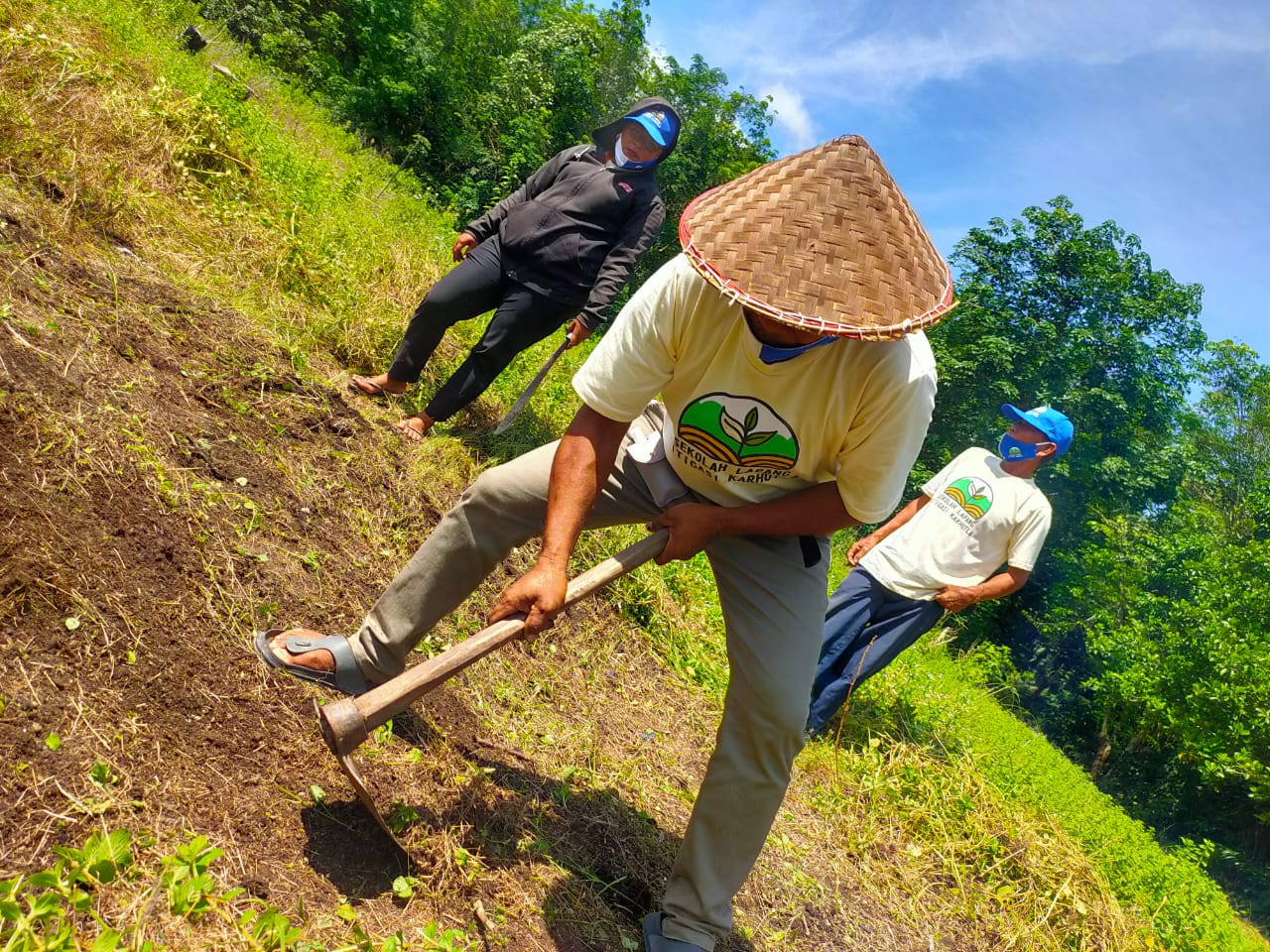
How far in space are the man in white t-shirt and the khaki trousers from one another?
201cm

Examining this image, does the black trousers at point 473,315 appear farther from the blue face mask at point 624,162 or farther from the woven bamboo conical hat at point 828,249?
the woven bamboo conical hat at point 828,249

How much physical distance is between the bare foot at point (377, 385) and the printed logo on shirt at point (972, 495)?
10.0ft

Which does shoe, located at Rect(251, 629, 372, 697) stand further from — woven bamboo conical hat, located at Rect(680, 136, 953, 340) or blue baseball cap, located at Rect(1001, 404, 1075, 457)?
blue baseball cap, located at Rect(1001, 404, 1075, 457)

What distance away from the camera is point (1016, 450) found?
170 inches

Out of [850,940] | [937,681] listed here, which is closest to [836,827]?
[850,940]

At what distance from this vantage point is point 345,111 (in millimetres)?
15727

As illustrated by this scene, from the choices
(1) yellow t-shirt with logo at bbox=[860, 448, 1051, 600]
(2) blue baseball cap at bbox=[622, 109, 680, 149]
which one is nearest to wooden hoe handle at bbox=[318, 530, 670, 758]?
(1) yellow t-shirt with logo at bbox=[860, 448, 1051, 600]

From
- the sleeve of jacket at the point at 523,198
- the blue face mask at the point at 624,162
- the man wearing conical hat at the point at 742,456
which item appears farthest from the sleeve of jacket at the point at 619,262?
the man wearing conical hat at the point at 742,456

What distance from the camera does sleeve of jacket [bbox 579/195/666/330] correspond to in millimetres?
4078

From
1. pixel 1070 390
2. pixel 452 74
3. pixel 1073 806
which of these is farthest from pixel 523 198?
pixel 1070 390

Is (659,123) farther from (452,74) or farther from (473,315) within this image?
(452,74)

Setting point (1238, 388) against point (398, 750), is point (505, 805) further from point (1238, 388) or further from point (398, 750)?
point (1238, 388)

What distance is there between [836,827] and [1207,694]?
622 inches

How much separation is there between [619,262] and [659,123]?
713mm
